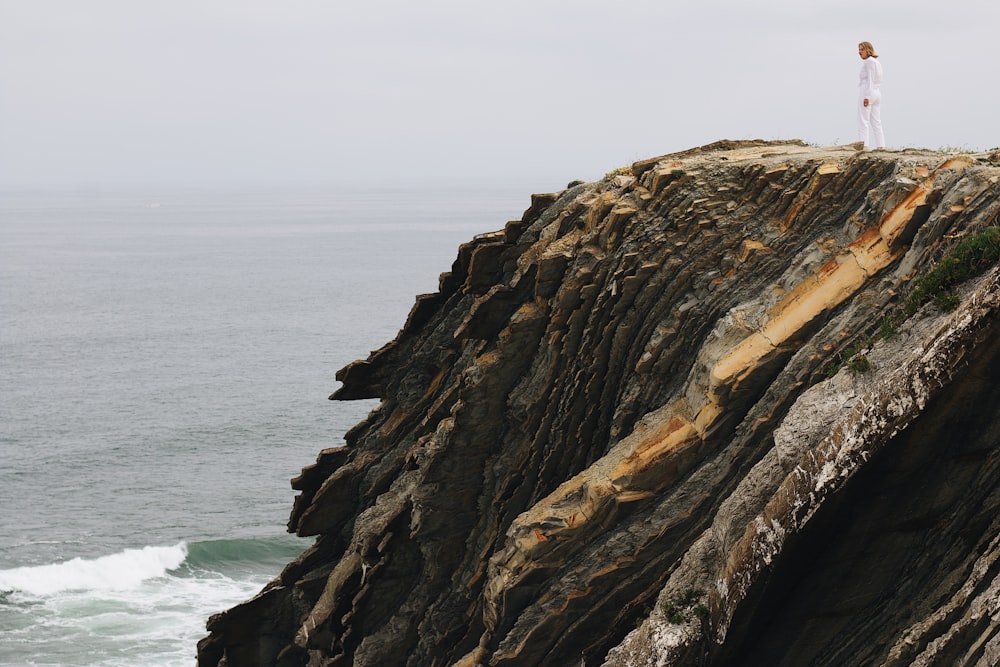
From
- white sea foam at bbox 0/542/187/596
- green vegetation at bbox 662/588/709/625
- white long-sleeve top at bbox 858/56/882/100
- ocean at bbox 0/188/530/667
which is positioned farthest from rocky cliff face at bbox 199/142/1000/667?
white sea foam at bbox 0/542/187/596

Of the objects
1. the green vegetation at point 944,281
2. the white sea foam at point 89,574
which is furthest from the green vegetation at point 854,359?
the white sea foam at point 89,574

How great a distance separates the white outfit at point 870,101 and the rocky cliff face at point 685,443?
2.03m

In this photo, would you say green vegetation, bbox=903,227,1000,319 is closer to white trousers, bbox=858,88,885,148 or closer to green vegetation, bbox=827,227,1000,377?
green vegetation, bbox=827,227,1000,377

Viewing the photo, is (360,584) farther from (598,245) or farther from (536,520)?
(598,245)

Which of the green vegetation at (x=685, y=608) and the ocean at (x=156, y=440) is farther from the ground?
the green vegetation at (x=685, y=608)

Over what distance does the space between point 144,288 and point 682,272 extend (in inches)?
5396

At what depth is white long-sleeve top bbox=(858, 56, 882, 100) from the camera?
27844 mm

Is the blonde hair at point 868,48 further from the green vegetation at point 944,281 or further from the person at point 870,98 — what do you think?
the green vegetation at point 944,281

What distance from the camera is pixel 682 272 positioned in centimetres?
2377

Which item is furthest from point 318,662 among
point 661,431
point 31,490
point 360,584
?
point 31,490

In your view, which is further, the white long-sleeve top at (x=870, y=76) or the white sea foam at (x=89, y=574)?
the white sea foam at (x=89, y=574)

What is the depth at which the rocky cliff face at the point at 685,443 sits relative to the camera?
15.7 meters

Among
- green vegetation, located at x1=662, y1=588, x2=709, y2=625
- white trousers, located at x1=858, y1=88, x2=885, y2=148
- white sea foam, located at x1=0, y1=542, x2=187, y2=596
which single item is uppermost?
white trousers, located at x1=858, y1=88, x2=885, y2=148

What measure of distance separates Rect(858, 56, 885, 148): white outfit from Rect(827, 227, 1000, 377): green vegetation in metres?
10.4
